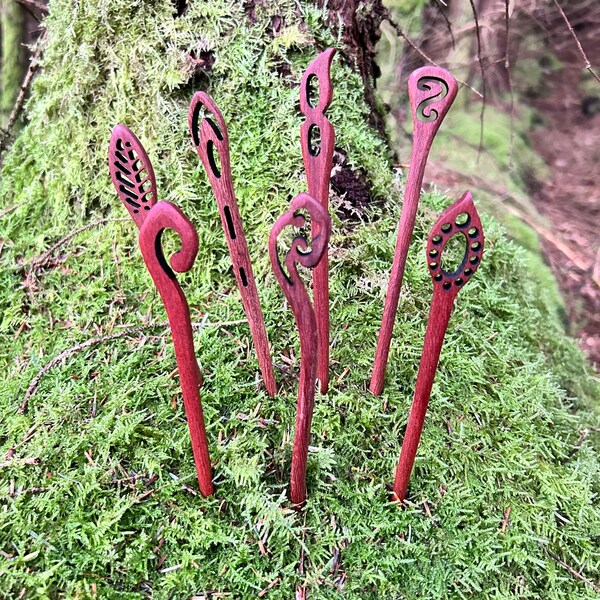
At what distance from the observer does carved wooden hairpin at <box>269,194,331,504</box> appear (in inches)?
37.0

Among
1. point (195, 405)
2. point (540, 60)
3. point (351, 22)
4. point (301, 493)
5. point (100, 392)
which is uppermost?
point (540, 60)

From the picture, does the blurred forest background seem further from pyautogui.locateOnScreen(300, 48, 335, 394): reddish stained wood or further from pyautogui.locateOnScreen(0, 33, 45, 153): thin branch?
pyautogui.locateOnScreen(300, 48, 335, 394): reddish stained wood

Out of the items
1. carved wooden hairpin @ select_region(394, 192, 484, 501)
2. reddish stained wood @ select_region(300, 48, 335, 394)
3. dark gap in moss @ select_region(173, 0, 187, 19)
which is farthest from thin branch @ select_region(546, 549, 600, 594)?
dark gap in moss @ select_region(173, 0, 187, 19)

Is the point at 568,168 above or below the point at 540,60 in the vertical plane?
below

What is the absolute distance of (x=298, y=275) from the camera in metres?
0.98

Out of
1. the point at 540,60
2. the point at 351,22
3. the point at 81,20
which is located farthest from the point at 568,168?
the point at 81,20

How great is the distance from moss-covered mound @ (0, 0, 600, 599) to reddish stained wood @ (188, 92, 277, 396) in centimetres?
27

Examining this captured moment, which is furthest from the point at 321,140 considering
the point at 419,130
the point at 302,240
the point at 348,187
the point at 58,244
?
the point at 58,244

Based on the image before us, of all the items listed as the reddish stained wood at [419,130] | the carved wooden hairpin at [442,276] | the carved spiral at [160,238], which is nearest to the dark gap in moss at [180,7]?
the reddish stained wood at [419,130]

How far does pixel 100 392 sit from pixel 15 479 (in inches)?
12.4

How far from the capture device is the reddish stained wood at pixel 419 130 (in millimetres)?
1243

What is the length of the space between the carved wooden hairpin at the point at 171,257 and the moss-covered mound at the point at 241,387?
0.22m

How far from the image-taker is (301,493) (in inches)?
52.8

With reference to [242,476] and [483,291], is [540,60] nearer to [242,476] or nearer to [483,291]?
[483,291]
